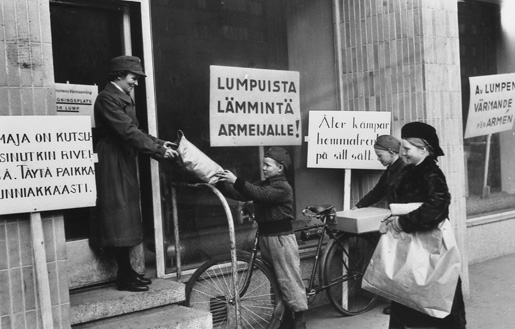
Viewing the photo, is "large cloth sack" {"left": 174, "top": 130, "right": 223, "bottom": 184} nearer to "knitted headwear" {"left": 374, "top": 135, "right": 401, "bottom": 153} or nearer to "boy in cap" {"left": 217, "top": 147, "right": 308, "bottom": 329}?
"boy in cap" {"left": 217, "top": 147, "right": 308, "bottom": 329}

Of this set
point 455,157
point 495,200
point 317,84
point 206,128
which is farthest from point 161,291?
point 495,200

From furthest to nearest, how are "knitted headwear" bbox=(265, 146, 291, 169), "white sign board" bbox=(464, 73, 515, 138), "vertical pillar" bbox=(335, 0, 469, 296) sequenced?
"white sign board" bbox=(464, 73, 515, 138) → "vertical pillar" bbox=(335, 0, 469, 296) → "knitted headwear" bbox=(265, 146, 291, 169)

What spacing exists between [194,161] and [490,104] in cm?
479

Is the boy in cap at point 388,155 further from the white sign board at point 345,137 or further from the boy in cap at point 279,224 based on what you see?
the boy in cap at point 279,224

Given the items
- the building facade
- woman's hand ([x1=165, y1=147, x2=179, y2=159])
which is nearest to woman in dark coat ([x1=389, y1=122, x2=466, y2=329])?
woman's hand ([x1=165, y1=147, x2=179, y2=159])

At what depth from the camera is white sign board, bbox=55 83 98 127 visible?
504 centimetres

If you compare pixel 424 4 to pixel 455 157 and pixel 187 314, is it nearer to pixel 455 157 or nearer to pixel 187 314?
pixel 455 157

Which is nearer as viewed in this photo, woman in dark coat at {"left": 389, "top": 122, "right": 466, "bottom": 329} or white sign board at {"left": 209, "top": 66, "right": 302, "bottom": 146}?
woman in dark coat at {"left": 389, "top": 122, "right": 466, "bottom": 329}

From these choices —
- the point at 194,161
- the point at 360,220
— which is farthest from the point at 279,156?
the point at 360,220

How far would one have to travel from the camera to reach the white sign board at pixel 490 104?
25.6ft

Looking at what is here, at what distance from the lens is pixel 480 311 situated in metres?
6.13

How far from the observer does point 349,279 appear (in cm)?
615

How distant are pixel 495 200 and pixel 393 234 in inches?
192

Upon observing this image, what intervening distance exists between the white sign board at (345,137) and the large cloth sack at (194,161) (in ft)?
5.92
